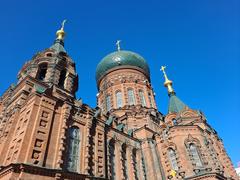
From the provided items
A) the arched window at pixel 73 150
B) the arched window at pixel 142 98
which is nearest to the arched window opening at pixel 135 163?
the arched window at pixel 73 150

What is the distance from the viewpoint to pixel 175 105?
2812cm

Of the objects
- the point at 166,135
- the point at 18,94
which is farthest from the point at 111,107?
the point at 18,94

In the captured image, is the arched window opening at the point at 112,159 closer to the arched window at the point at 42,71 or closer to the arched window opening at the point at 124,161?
the arched window opening at the point at 124,161

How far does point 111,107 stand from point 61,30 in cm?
1143

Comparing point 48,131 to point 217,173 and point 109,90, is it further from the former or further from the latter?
point 109,90

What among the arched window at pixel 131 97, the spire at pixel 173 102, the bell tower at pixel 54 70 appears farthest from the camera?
the arched window at pixel 131 97

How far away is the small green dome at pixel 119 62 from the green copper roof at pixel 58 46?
28.3ft

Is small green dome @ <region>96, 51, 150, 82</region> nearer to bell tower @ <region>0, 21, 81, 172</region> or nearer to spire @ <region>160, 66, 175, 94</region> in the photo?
spire @ <region>160, 66, 175, 94</region>

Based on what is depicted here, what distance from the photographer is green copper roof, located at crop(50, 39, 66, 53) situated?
926 inches

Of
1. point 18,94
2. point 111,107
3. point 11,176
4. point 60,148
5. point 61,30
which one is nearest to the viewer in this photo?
point 11,176

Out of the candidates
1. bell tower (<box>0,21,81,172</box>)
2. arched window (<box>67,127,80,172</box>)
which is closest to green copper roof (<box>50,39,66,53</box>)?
bell tower (<box>0,21,81,172</box>)

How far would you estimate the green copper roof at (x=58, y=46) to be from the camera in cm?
2352

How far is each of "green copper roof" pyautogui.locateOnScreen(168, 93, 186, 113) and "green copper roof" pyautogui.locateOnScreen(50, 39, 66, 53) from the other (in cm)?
1433

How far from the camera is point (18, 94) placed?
17.8 m
